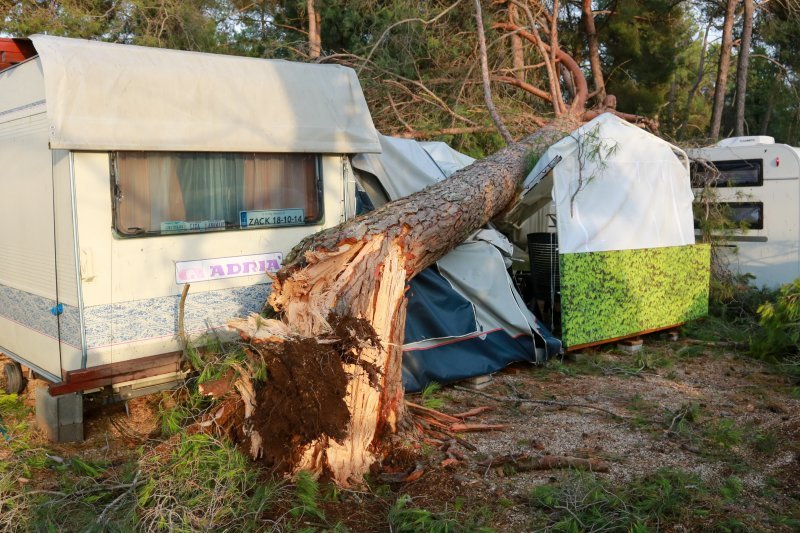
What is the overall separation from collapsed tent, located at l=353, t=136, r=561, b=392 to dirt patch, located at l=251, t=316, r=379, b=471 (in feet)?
6.92

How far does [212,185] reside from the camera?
221 inches

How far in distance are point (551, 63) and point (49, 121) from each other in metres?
7.35

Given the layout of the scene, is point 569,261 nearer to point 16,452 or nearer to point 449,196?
point 449,196

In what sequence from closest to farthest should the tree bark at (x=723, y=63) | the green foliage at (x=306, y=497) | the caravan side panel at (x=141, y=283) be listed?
the green foliage at (x=306, y=497) → the caravan side panel at (x=141, y=283) → the tree bark at (x=723, y=63)

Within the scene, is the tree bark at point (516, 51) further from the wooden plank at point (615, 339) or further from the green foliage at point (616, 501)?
the green foliage at point (616, 501)

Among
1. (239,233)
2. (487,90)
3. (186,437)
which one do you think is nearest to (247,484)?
(186,437)

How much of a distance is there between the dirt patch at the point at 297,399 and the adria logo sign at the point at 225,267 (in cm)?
158

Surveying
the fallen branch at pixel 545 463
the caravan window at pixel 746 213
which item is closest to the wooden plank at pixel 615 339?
the caravan window at pixel 746 213

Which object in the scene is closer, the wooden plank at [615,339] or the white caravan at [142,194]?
the white caravan at [142,194]

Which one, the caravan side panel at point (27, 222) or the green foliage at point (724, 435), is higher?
the caravan side panel at point (27, 222)

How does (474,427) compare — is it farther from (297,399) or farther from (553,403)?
(297,399)

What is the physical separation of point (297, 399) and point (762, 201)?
7.64 m

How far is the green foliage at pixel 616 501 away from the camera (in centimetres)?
371

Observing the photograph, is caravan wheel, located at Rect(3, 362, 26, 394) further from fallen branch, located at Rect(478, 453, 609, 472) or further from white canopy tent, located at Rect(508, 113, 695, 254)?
white canopy tent, located at Rect(508, 113, 695, 254)
